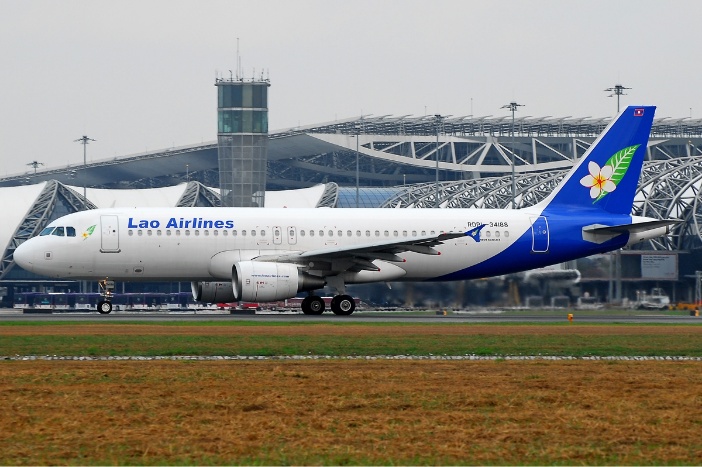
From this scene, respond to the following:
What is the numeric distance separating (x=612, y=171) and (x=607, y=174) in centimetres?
25

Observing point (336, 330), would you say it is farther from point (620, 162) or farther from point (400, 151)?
point (400, 151)

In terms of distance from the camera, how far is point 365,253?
41.9 metres

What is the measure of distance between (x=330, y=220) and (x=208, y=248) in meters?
4.86

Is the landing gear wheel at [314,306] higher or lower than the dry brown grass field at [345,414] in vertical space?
higher

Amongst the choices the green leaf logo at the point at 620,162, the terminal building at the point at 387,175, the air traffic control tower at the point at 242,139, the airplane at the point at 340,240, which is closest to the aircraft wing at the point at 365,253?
the airplane at the point at 340,240

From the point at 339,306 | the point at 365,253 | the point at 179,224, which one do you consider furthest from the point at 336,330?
the point at 179,224

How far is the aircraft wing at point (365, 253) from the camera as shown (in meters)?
41.2

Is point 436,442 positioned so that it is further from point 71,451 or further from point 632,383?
point 632,383

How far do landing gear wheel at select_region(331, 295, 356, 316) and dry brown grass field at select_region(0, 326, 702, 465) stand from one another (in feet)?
71.5

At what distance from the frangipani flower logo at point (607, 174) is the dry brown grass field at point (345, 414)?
25860mm

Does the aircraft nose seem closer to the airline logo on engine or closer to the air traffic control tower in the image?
the airline logo on engine

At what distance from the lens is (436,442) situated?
42.3ft

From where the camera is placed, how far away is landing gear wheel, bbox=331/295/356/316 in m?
43.3

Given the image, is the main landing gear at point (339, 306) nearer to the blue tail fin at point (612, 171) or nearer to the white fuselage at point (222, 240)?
the white fuselage at point (222, 240)
